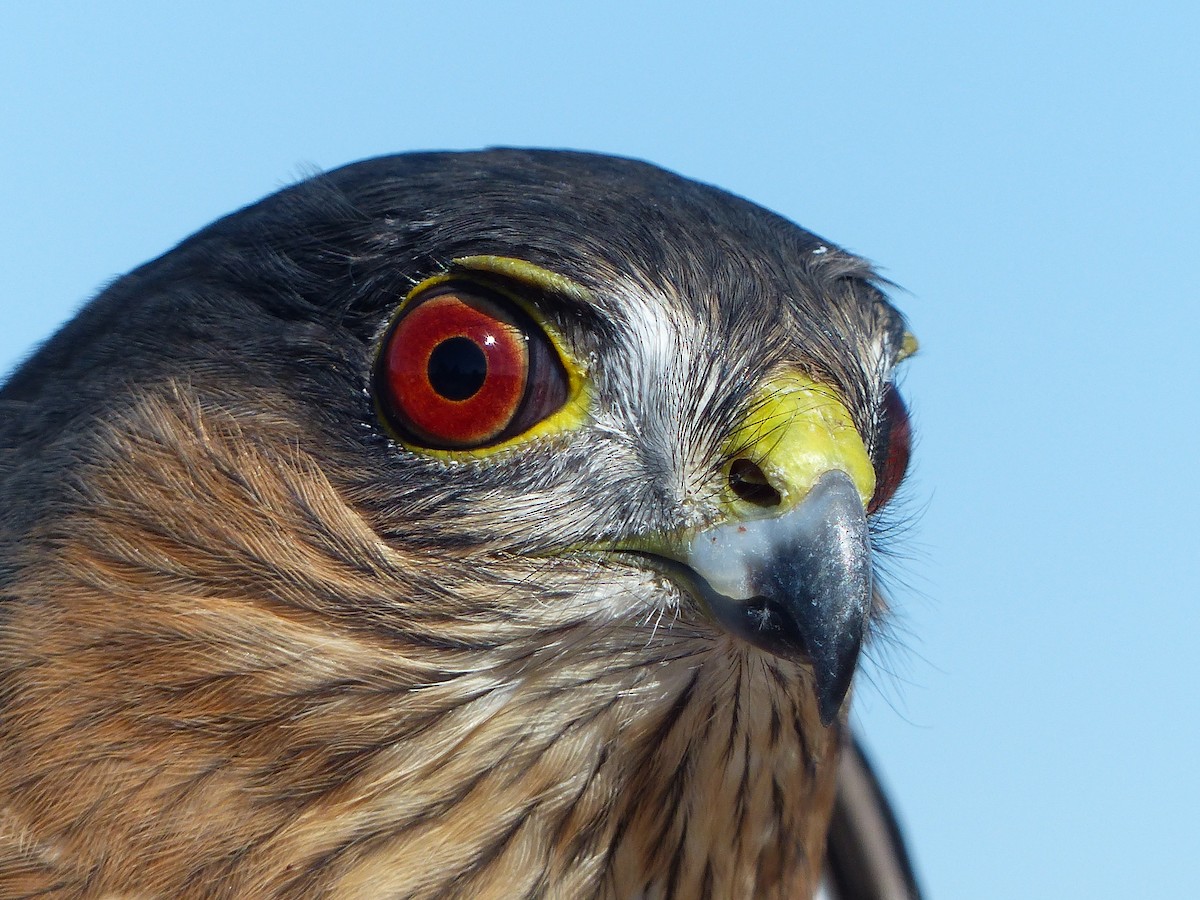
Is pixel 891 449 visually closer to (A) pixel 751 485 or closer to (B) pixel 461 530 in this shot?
(A) pixel 751 485

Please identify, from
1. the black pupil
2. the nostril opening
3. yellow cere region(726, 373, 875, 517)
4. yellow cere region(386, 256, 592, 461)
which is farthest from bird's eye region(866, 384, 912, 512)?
the black pupil

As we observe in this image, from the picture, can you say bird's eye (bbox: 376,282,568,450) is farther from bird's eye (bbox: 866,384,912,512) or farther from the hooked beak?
bird's eye (bbox: 866,384,912,512)

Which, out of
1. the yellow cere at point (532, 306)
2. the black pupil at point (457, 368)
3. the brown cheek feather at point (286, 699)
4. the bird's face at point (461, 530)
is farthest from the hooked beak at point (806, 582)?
the black pupil at point (457, 368)

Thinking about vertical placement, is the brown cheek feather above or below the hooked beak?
below

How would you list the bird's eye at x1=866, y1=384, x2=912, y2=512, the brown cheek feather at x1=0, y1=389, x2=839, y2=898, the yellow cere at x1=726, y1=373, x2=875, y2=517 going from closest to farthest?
1. the yellow cere at x1=726, y1=373, x2=875, y2=517
2. the brown cheek feather at x1=0, y1=389, x2=839, y2=898
3. the bird's eye at x1=866, y1=384, x2=912, y2=512

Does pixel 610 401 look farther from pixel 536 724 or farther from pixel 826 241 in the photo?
pixel 826 241

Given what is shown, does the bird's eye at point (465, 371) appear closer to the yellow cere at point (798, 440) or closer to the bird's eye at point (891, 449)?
the yellow cere at point (798, 440)

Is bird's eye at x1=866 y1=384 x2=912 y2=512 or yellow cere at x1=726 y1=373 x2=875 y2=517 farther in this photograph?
bird's eye at x1=866 y1=384 x2=912 y2=512

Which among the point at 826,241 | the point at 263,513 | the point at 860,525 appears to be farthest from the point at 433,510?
the point at 826,241
